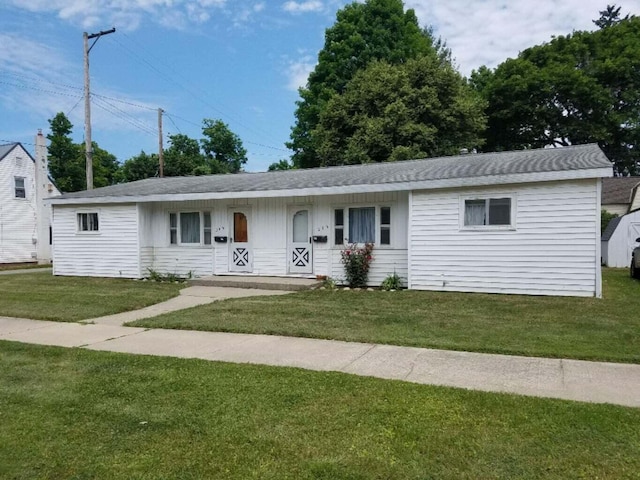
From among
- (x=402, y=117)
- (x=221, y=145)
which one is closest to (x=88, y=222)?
(x=402, y=117)

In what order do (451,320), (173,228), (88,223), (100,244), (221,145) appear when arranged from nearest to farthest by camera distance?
(451,320), (173,228), (100,244), (88,223), (221,145)

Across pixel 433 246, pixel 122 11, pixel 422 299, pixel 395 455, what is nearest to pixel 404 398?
pixel 395 455

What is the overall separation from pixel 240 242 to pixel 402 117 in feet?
42.2

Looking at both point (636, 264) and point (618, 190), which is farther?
point (618, 190)

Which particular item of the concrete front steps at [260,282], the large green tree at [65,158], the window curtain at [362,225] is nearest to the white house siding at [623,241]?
the window curtain at [362,225]

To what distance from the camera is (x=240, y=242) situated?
46.0 feet

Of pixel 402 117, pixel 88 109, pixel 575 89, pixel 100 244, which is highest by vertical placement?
pixel 575 89

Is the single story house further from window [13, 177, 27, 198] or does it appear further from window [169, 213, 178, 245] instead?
window [13, 177, 27, 198]

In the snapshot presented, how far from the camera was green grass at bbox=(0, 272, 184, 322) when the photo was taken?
887 centimetres

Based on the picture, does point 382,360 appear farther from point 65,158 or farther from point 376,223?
point 65,158

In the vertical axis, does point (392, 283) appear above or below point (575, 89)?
below

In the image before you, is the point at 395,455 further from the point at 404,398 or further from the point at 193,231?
the point at 193,231

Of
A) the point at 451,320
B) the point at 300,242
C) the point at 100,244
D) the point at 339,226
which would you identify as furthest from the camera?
the point at 100,244

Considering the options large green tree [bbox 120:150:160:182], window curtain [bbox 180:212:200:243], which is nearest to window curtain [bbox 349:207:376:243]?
window curtain [bbox 180:212:200:243]
